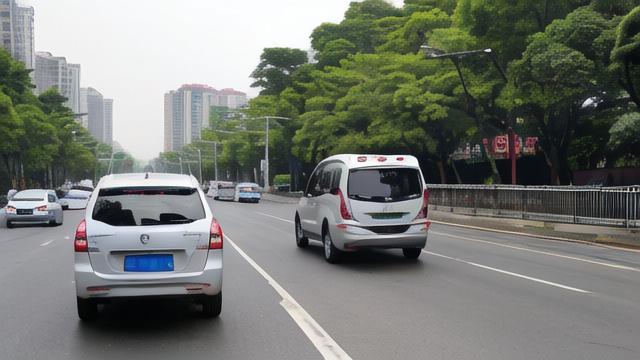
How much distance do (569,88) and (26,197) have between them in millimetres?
21695

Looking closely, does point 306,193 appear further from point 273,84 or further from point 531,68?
point 273,84

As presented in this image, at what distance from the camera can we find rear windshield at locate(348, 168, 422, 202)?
39.1 feet

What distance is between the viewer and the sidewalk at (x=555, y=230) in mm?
17500

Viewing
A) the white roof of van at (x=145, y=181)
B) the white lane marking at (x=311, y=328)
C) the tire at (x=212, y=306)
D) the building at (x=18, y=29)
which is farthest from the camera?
the building at (x=18, y=29)

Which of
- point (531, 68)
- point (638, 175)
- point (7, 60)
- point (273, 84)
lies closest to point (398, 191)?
point (531, 68)

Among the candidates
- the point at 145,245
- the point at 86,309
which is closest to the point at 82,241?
the point at 145,245

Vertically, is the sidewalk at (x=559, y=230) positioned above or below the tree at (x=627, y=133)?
below

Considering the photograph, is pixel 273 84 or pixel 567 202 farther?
pixel 273 84

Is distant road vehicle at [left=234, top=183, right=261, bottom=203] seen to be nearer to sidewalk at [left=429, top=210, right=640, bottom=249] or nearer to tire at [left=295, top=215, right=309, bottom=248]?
sidewalk at [left=429, top=210, right=640, bottom=249]

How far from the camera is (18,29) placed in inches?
5153

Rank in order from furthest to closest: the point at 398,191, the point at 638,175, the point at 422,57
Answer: the point at 422,57 < the point at 638,175 < the point at 398,191

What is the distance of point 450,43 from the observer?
30.3 meters

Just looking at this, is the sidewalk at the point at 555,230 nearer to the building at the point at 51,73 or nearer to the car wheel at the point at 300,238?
the car wheel at the point at 300,238

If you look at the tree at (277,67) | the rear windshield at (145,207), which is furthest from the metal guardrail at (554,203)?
the tree at (277,67)
